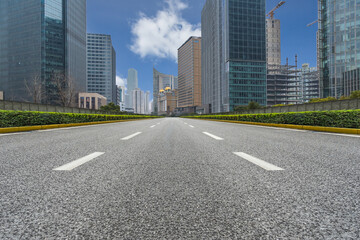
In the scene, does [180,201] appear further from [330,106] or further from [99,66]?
[99,66]

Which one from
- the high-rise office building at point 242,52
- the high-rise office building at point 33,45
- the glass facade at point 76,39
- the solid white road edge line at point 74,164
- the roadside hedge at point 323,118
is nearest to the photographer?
the solid white road edge line at point 74,164

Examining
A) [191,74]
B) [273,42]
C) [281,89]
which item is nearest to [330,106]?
[281,89]

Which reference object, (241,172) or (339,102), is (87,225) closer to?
(241,172)

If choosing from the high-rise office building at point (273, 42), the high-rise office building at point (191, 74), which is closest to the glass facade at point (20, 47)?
the high-rise office building at point (191, 74)

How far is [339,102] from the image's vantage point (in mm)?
13297

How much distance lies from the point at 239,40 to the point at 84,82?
82447 millimetres

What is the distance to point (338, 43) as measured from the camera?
53.9 meters

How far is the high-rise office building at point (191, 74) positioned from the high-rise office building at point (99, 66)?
209 feet

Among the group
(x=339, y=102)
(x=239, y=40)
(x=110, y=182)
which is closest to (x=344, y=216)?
(x=110, y=182)

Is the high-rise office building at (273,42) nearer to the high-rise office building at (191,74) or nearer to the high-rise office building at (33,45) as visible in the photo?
the high-rise office building at (191,74)

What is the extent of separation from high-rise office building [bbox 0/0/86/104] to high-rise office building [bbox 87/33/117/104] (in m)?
51.3

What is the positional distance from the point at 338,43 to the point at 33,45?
4559 inches

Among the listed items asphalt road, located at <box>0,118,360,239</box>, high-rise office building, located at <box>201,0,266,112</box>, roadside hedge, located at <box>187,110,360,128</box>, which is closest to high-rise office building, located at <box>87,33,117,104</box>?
high-rise office building, located at <box>201,0,266,112</box>

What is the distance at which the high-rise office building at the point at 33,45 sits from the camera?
75.4 metres
